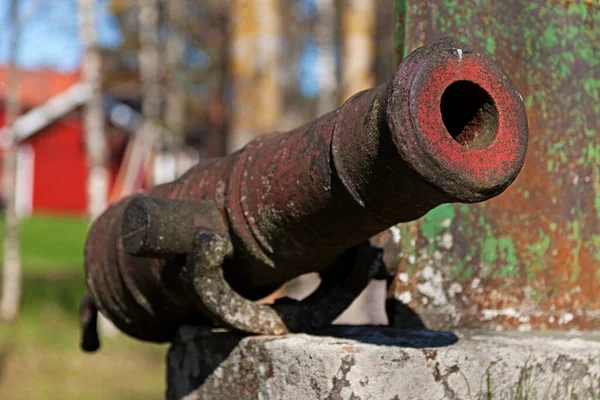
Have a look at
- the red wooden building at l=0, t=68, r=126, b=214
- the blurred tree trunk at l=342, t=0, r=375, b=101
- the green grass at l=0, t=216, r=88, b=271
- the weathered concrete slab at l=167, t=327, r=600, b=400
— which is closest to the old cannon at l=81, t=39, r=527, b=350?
the weathered concrete slab at l=167, t=327, r=600, b=400

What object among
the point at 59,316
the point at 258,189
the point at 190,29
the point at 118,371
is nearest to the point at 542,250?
the point at 258,189

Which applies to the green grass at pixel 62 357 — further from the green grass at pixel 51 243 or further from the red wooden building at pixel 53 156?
the red wooden building at pixel 53 156

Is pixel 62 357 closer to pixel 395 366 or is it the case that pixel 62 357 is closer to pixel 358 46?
pixel 395 366

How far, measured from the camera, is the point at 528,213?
320cm

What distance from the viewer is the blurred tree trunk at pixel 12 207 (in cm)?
961

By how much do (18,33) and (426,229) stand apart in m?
8.45

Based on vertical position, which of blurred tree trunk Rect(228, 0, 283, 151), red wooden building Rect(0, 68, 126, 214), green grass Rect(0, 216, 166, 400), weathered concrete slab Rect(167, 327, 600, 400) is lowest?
weathered concrete slab Rect(167, 327, 600, 400)

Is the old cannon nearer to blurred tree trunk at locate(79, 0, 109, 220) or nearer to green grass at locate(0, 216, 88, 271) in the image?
blurred tree trunk at locate(79, 0, 109, 220)

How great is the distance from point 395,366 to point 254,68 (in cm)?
1194

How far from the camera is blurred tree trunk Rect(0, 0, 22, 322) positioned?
9609mm

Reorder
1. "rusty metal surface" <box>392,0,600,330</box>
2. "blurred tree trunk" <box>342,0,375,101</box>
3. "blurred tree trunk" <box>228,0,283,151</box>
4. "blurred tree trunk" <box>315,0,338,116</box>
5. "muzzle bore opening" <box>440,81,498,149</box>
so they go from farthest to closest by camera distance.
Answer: "blurred tree trunk" <box>315,0,338,116</box> < "blurred tree trunk" <box>342,0,375,101</box> < "blurred tree trunk" <box>228,0,283,151</box> < "rusty metal surface" <box>392,0,600,330</box> < "muzzle bore opening" <box>440,81,498,149</box>

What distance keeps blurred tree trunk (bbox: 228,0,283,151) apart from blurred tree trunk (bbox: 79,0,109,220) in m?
3.09

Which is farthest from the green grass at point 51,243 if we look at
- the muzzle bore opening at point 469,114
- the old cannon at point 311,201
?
the muzzle bore opening at point 469,114

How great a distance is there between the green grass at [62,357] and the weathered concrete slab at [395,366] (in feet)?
13.6
